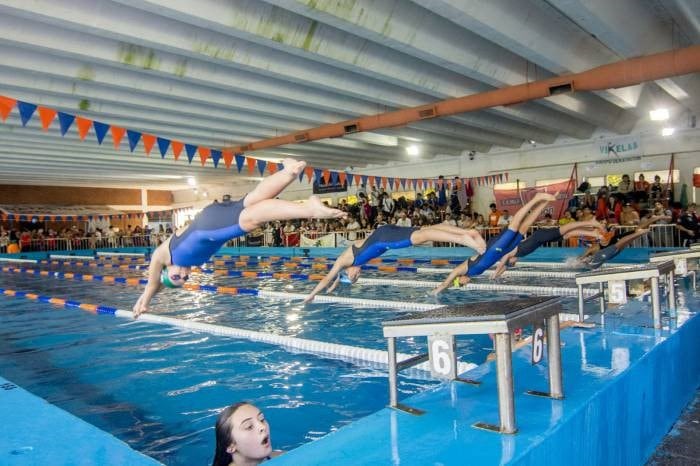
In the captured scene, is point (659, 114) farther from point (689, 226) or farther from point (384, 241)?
point (384, 241)

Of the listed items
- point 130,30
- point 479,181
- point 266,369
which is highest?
point 130,30

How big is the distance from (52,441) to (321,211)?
6.10 ft

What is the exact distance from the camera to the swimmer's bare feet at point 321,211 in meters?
3.03

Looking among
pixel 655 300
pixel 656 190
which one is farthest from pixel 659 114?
pixel 655 300

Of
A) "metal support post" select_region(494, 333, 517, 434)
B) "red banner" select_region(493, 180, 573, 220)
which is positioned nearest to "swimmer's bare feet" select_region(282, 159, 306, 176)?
"metal support post" select_region(494, 333, 517, 434)

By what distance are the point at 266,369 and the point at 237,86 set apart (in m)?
5.89

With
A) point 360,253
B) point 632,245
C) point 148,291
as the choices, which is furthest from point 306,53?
point 632,245

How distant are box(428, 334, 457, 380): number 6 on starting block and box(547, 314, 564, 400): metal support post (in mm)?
480

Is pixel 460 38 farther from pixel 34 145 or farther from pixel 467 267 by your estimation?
pixel 34 145

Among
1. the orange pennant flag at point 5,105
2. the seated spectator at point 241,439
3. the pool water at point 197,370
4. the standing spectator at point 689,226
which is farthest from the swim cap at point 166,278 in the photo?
the standing spectator at point 689,226

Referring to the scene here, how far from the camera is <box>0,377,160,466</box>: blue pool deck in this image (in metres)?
2.34

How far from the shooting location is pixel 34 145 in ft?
46.6

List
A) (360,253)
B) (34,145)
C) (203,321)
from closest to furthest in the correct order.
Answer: (360,253) < (203,321) < (34,145)

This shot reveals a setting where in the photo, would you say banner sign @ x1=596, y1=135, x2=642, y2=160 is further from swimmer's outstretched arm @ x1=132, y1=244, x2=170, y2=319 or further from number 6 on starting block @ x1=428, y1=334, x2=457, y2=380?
number 6 on starting block @ x1=428, y1=334, x2=457, y2=380
